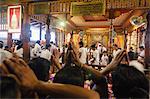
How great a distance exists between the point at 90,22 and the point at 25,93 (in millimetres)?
12607

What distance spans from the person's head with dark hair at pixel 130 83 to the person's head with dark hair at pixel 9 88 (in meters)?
0.50

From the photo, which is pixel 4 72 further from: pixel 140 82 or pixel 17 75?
pixel 140 82

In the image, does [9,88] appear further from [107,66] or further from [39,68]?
[107,66]

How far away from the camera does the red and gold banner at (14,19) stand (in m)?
5.28

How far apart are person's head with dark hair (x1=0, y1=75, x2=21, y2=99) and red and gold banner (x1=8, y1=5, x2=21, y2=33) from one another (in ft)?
15.4

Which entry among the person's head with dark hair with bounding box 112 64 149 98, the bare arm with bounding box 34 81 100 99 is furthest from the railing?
the bare arm with bounding box 34 81 100 99

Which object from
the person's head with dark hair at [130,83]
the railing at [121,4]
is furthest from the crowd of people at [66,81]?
the railing at [121,4]

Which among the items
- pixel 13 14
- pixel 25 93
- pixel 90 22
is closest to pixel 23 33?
pixel 13 14

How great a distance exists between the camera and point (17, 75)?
683mm

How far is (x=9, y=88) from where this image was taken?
717 mm

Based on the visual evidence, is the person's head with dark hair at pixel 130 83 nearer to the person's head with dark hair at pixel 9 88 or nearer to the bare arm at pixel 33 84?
the bare arm at pixel 33 84

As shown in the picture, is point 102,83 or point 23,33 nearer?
point 102,83

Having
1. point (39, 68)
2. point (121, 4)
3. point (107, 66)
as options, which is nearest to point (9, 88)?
point (39, 68)

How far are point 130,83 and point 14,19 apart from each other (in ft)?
15.3
